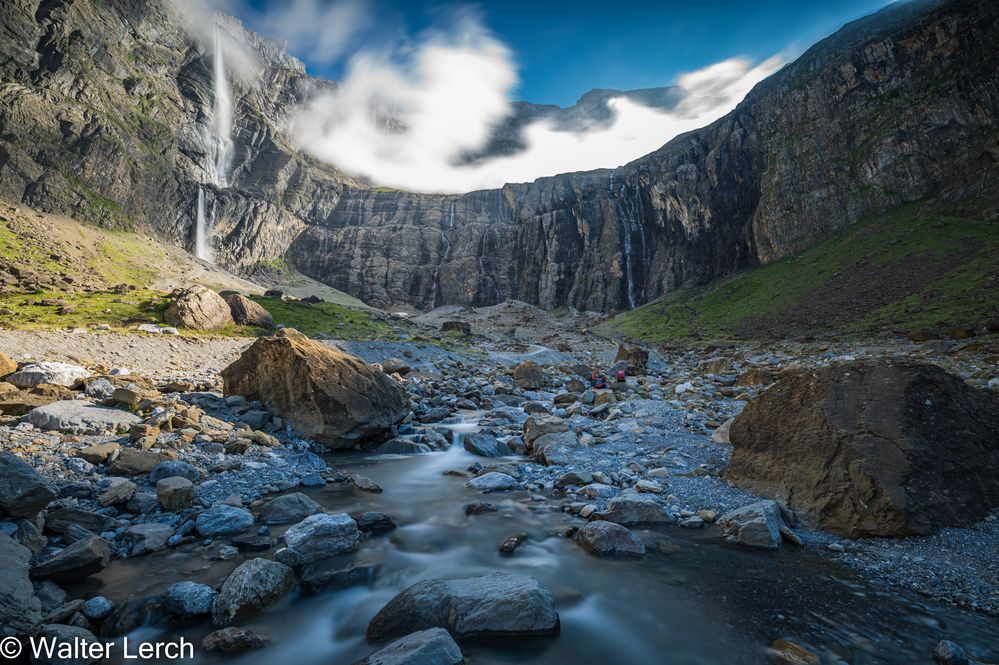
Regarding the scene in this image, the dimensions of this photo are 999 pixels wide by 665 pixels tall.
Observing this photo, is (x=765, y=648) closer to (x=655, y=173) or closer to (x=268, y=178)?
(x=655, y=173)

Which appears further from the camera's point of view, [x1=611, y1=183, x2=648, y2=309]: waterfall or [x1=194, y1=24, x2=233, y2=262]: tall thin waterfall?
[x1=194, y1=24, x2=233, y2=262]: tall thin waterfall

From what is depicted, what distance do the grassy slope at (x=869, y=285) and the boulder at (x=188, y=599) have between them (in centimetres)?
4933

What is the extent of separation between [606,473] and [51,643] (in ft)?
34.1

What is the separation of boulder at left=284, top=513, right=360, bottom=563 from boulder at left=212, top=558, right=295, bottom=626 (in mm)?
790

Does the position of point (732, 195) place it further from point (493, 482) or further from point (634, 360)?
point (493, 482)

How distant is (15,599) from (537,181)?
6399 inches

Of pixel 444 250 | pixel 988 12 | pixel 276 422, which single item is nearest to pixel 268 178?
pixel 444 250

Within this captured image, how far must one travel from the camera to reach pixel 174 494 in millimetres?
9195

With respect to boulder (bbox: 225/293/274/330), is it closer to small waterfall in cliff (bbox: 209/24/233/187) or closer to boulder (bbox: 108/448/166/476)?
boulder (bbox: 108/448/166/476)

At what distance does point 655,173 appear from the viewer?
118 m

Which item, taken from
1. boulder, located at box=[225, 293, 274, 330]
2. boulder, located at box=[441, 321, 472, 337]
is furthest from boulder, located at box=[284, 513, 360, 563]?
boulder, located at box=[441, 321, 472, 337]

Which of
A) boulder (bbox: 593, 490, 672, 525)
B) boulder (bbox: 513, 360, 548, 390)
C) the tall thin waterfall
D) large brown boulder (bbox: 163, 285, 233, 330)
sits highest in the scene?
the tall thin waterfall

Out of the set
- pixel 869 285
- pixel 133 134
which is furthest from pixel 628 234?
pixel 133 134

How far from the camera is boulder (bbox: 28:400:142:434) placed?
1250 cm
